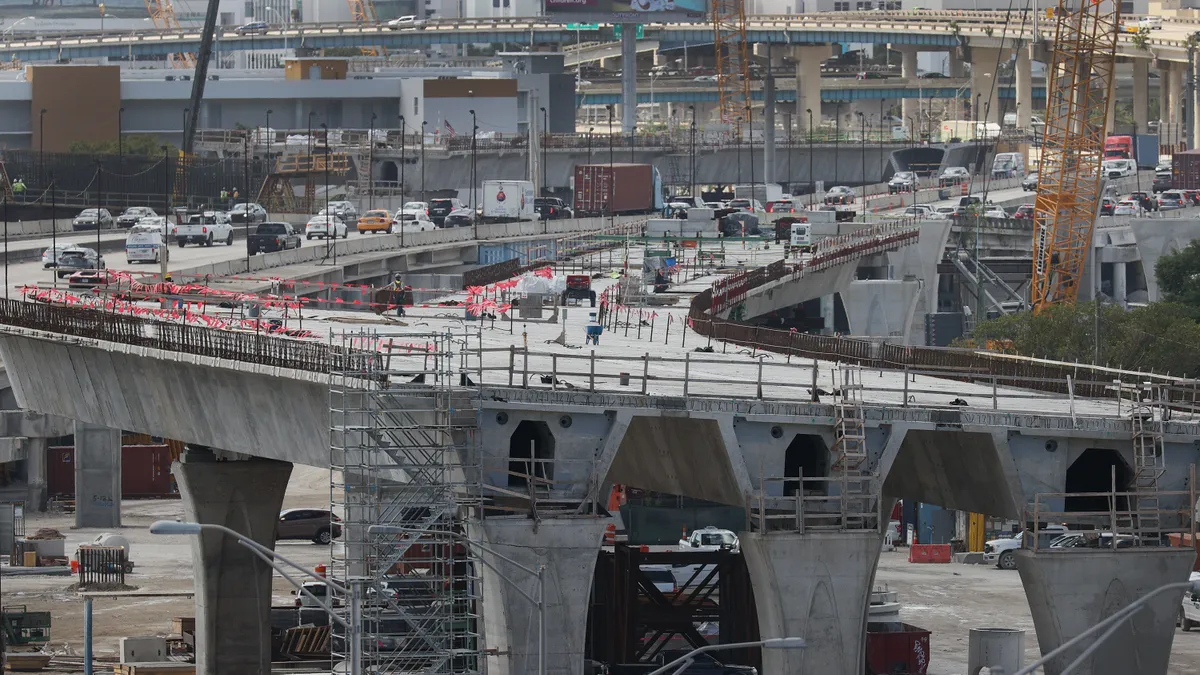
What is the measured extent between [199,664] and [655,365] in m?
13.3

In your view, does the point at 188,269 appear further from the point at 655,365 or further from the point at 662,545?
the point at 655,365

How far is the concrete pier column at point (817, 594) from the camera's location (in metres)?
45.3

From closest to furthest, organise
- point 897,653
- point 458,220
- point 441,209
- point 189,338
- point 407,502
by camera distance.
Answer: point 407,502 → point 897,653 → point 189,338 → point 458,220 → point 441,209

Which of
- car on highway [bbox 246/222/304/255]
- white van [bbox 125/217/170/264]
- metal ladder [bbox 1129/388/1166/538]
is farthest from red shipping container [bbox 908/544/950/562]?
car on highway [bbox 246/222/304/255]

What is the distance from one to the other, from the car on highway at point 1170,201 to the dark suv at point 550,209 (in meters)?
40.6

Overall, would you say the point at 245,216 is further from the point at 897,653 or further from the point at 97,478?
the point at 897,653

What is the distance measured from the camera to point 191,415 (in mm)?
58969

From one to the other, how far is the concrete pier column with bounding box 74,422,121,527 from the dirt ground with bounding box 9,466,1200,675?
2.45 feet

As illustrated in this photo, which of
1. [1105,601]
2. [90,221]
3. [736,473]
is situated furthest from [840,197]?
[1105,601]

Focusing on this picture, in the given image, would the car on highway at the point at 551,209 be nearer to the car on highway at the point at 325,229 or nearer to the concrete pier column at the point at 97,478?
the car on highway at the point at 325,229

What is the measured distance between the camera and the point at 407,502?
145 ft

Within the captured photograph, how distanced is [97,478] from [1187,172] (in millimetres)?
125242

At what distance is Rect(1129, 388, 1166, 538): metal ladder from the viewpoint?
1842 inches

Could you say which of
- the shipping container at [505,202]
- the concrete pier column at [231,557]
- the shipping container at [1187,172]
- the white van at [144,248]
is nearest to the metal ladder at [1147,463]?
the concrete pier column at [231,557]
